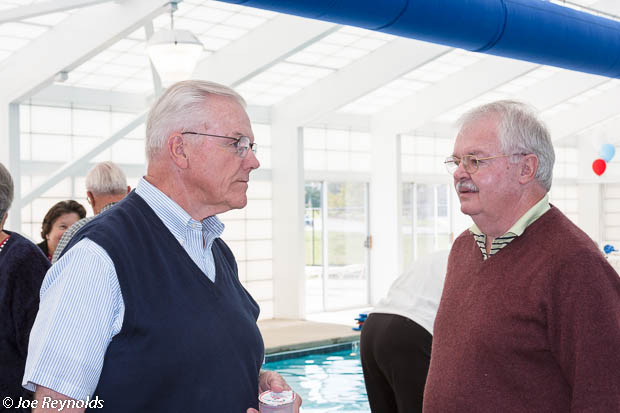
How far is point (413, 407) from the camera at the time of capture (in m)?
3.06

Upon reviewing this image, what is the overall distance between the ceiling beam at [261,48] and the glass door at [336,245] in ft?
13.8

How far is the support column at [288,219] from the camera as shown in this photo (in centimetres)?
1202

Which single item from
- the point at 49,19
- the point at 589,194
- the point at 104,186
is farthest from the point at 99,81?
the point at 589,194

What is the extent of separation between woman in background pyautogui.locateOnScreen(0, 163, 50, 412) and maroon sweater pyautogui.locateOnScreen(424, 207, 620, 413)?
1313 mm

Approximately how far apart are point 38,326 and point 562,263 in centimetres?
130

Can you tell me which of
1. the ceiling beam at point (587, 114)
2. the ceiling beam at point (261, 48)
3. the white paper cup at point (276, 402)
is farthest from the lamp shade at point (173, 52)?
the ceiling beam at point (587, 114)

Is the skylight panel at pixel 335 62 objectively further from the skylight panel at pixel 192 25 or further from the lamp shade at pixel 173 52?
the lamp shade at pixel 173 52

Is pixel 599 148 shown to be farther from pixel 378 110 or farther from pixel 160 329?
pixel 160 329

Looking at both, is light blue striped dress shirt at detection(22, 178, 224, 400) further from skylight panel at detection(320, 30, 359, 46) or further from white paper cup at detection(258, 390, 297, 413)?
skylight panel at detection(320, 30, 359, 46)

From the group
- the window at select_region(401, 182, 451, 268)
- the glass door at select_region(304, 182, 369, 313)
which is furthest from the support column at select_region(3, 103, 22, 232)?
the window at select_region(401, 182, 451, 268)

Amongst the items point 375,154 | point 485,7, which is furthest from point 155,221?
point 375,154

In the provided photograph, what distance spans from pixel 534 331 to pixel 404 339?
1163 millimetres

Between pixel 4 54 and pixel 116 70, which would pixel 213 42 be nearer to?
pixel 116 70

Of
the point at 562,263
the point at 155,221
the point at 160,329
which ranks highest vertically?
the point at 155,221
